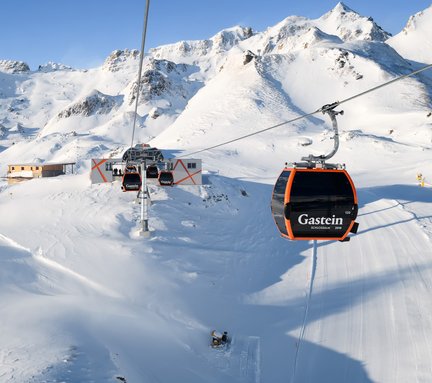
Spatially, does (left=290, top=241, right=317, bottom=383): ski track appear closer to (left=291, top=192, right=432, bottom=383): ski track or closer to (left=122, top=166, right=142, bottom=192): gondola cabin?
(left=291, top=192, right=432, bottom=383): ski track

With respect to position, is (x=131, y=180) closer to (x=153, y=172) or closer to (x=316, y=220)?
(x=153, y=172)

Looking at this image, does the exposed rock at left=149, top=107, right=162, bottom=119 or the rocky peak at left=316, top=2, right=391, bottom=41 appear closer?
the exposed rock at left=149, top=107, right=162, bottom=119

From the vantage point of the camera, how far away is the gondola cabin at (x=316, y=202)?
800 cm

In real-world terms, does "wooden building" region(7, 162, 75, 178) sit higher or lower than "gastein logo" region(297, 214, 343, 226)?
higher

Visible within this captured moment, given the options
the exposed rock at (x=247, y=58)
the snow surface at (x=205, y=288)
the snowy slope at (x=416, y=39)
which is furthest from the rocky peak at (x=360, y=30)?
the snow surface at (x=205, y=288)

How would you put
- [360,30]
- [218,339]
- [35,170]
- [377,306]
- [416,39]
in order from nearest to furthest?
[218,339] → [377,306] → [35,170] → [416,39] → [360,30]

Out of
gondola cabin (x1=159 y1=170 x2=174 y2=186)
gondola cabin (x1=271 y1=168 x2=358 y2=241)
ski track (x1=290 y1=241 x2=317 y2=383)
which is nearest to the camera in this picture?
gondola cabin (x1=271 y1=168 x2=358 y2=241)

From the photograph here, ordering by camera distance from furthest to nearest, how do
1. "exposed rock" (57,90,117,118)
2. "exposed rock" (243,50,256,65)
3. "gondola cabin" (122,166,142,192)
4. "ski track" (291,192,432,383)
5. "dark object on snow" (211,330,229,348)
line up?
1. "exposed rock" (57,90,117,118)
2. "exposed rock" (243,50,256,65)
3. "gondola cabin" (122,166,142,192)
4. "dark object on snow" (211,330,229,348)
5. "ski track" (291,192,432,383)

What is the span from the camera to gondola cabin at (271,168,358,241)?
26.2 feet

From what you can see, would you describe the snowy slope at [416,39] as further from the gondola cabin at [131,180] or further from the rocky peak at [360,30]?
the gondola cabin at [131,180]

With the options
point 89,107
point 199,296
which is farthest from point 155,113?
point 199,296

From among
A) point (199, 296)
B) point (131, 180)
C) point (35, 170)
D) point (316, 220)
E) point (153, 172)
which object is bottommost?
point (199, 296)

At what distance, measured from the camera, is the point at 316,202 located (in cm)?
801

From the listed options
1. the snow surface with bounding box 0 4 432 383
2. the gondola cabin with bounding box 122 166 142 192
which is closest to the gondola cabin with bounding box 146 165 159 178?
the snow surface with bounding box 0 4 432 383
